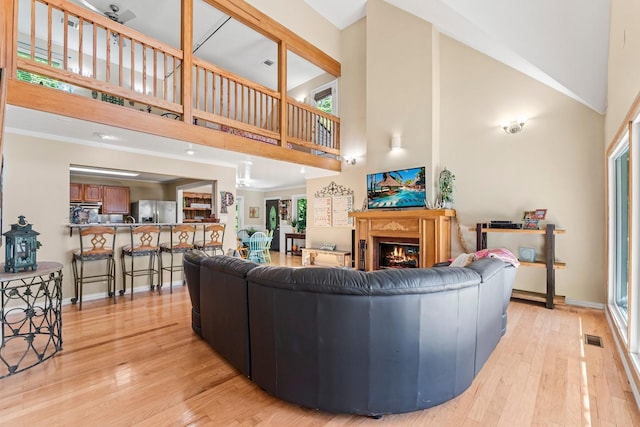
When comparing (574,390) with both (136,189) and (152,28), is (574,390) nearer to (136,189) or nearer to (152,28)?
(152,28)

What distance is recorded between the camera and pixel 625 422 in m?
1.68

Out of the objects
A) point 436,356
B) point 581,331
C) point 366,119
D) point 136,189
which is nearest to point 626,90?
point 581,331

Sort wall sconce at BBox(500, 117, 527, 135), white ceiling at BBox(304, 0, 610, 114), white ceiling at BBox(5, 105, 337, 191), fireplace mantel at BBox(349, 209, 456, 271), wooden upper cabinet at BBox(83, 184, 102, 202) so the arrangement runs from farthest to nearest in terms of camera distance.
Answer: wooden upper cabinet at BBox(83, 184, 102, 202) < fireplace mantel at BBox(349, 209, 456, 271) < wall sconce at BBox(500, 117, 527, 135) < white ceiling at BBox(5, 105, 337, 191) < white ceiling at BBox(304, 0, 610, 114)

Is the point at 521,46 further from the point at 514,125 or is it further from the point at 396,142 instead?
the point at 396,142

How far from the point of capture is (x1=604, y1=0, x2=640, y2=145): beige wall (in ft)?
6.81

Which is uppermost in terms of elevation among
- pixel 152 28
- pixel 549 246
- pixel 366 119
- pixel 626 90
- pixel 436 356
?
pixel 152 28

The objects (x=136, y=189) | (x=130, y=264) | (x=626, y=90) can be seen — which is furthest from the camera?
(x=136, y=189)

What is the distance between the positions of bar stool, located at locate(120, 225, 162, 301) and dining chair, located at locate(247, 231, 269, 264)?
230cm

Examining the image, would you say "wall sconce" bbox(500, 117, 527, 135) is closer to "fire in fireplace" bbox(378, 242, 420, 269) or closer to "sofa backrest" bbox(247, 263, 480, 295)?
"fire in fireplace" bbox(378, 242, 420, 269)

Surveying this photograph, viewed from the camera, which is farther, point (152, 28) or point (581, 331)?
point (152, 28)

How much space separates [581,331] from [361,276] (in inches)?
115

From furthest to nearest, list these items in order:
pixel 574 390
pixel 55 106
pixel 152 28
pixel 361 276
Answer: pixel 152 28 → pixel 55 106 → pixel 574 390 → pixel 361 276

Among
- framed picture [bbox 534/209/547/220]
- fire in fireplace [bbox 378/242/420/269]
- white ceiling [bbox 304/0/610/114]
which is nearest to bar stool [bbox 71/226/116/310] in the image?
fire in fireplace [bbox 378/242/420/269]

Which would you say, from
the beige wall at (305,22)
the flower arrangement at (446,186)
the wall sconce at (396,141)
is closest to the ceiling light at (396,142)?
the wall sconce at (396,141)
